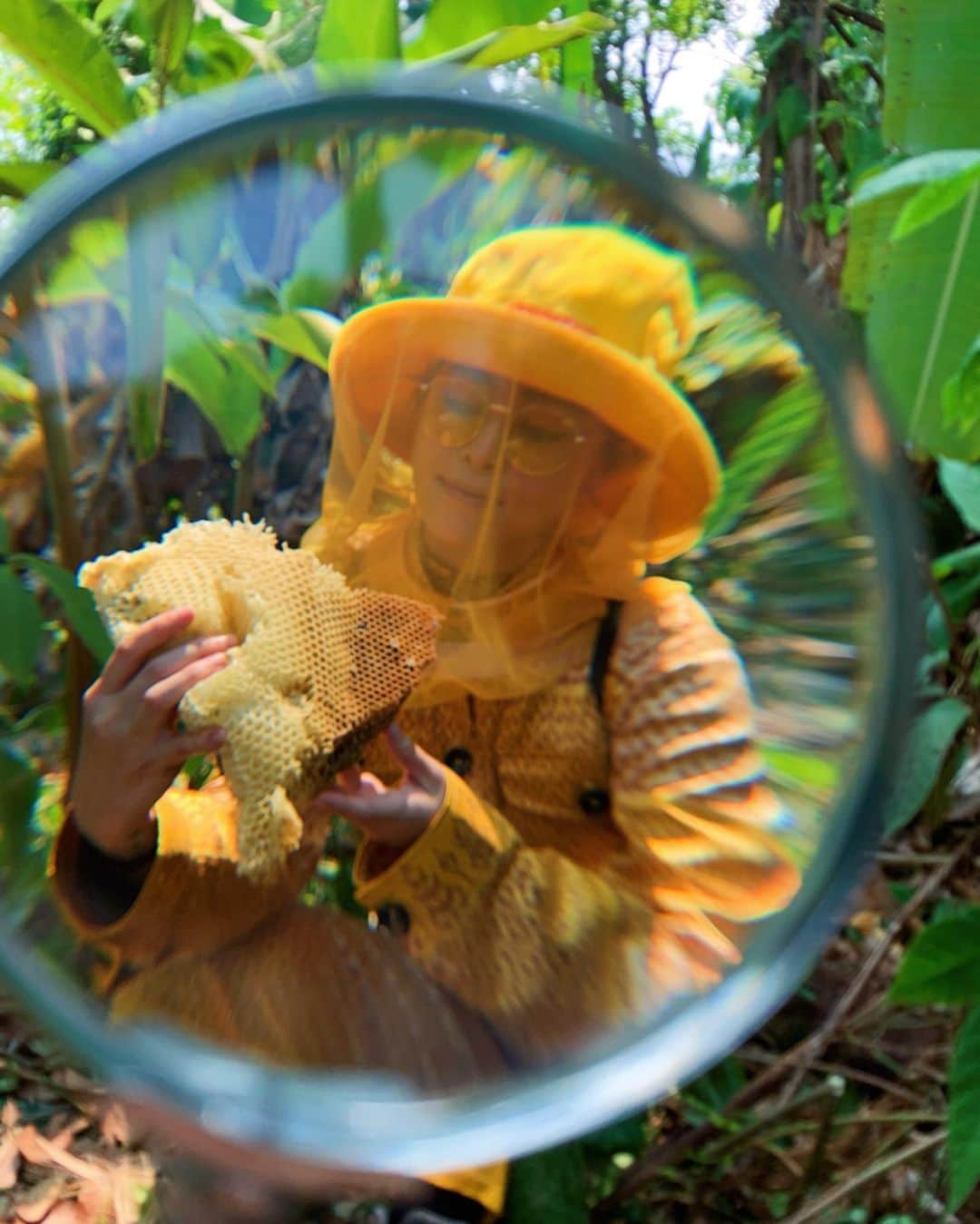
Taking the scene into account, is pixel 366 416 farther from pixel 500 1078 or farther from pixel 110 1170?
pixel 110 1170

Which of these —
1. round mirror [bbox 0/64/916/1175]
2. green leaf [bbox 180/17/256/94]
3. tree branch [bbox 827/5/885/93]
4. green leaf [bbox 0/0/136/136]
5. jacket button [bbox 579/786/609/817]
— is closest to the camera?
round mirror [bbox 0/64/916/1175]

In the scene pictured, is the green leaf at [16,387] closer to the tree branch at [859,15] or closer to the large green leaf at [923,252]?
the large green leaf at [923,252]

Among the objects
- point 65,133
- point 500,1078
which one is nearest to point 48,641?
point 500,1078

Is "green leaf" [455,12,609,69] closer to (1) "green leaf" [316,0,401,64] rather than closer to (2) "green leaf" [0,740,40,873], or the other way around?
(1) "green leaf" [316,0,401,64]

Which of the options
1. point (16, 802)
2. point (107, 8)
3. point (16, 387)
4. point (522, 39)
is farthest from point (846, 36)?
point (16, 802)

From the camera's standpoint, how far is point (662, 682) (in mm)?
521

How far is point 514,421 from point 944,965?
1.31 ft

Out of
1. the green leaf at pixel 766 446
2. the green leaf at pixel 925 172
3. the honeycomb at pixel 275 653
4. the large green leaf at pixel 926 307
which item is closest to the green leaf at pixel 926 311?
the large green leaf at pixel 926 307

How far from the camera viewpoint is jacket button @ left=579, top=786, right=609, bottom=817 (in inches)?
20.7

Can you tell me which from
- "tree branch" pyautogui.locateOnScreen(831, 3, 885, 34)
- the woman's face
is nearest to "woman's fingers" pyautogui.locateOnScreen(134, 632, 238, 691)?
the woman's face

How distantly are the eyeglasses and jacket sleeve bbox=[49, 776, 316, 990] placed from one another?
183mm

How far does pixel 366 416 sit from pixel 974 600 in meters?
0.68

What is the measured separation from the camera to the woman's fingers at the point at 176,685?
0.46 meters

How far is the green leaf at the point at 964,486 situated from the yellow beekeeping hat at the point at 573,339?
1.05ft
